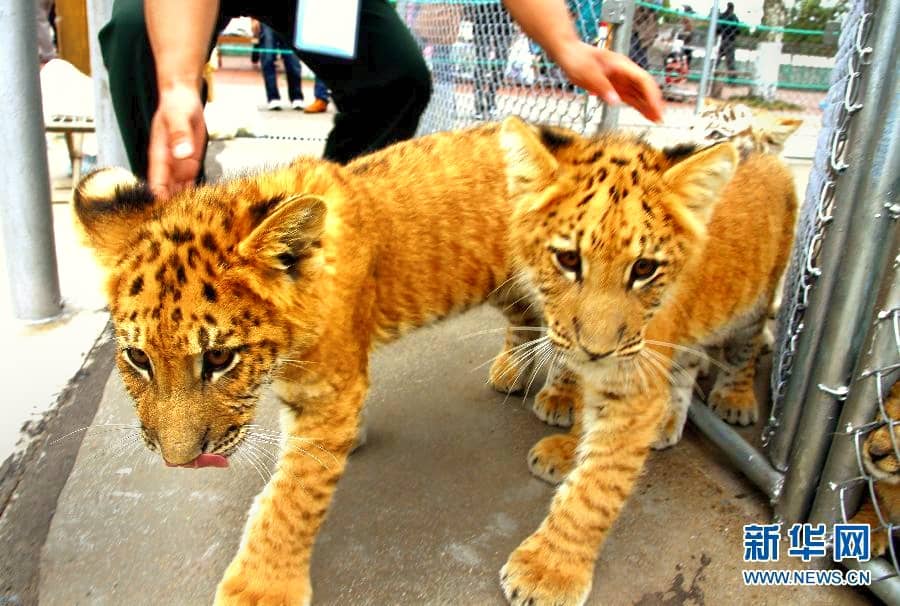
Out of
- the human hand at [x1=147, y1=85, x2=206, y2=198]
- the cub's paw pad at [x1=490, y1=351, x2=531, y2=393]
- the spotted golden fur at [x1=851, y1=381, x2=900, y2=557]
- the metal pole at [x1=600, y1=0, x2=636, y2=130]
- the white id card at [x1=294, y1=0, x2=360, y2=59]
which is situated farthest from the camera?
the metal pole at [x1=600, y1=0, x2=636, y2=130]

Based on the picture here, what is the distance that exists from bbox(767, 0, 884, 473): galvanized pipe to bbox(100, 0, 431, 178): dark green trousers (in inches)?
85.1

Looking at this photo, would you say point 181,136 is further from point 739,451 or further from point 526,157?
point 739,451

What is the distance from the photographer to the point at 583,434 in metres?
2.78

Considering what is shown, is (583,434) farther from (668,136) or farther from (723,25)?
(723,25)

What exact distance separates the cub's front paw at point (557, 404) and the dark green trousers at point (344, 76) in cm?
171

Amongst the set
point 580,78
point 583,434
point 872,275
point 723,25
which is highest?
point 723,25

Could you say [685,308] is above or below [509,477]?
above

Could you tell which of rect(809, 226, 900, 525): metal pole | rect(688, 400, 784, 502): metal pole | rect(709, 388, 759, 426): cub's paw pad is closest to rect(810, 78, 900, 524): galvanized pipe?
rect(809, 226, 900, 525): metal pole

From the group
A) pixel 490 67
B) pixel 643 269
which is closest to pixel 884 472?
pixel 643 269

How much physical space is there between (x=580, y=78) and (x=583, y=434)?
1.49m

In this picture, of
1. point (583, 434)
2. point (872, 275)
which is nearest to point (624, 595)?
point (583, 434)

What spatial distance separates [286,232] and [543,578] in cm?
145

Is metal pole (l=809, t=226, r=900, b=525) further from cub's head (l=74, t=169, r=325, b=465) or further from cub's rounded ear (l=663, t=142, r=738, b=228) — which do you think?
cub's head (l=74, t=169, r=325, b=465)

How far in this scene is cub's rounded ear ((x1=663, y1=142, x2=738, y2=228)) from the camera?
2363mm
